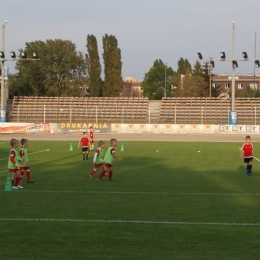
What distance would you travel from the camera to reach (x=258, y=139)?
5125 centimetres

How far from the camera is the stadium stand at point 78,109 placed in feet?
212

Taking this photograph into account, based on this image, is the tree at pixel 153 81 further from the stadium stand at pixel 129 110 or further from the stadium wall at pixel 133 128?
the stadium wall at pixel 133 128

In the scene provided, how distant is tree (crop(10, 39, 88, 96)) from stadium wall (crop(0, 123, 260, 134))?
36087 millimetres

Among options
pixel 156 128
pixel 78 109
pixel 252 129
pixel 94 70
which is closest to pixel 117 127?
pixel 156 128

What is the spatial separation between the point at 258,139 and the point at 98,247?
1701 inches

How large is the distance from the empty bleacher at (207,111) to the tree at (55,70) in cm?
2789

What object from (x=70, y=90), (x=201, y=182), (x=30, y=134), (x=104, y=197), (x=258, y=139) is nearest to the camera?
(x=104, y=197)

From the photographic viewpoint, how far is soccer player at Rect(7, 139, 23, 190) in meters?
17.2

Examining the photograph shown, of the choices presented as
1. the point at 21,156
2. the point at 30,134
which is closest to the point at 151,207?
the point at 21,156

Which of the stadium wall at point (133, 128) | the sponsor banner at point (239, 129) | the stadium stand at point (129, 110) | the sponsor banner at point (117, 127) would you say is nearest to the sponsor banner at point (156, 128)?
the stadium wall at point (133, 128)

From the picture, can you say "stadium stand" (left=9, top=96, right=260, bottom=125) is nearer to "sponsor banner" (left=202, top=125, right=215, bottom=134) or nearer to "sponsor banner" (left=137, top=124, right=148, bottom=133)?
"sponsor banner" (left=202, top=125, right=215, bottom=134)

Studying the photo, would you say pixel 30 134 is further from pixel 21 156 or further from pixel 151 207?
pixel 151 207

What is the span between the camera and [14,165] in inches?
679

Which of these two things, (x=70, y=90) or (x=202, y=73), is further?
(x=202, y=73)
